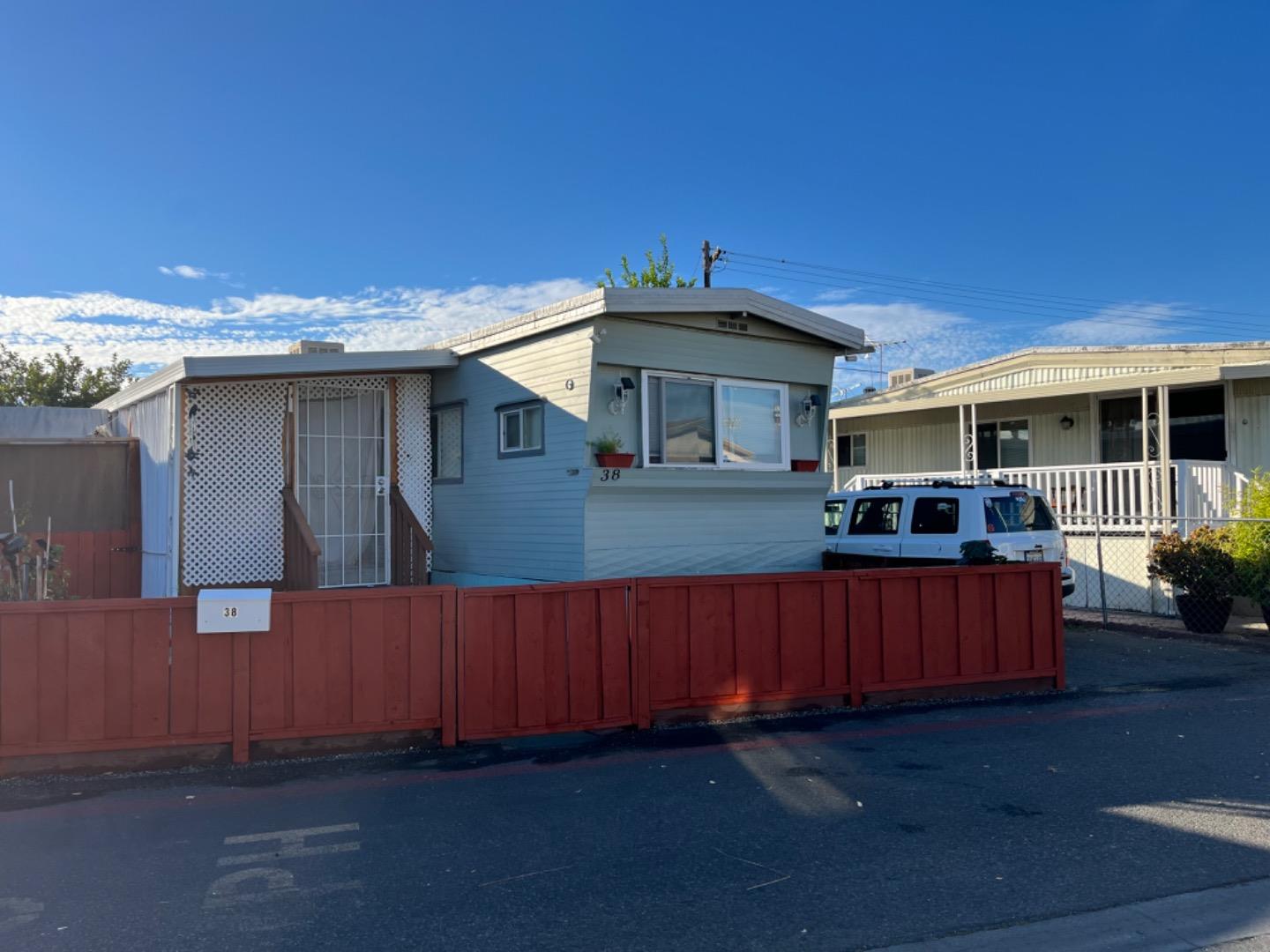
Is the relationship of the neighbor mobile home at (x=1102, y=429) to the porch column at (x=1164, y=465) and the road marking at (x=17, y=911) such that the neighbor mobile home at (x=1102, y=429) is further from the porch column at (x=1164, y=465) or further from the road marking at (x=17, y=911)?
the road marking at (x=17, y=911)

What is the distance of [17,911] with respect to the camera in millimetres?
4578

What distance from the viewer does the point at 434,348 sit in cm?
1245

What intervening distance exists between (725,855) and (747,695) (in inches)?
122

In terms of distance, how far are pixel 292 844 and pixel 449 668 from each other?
2.15m

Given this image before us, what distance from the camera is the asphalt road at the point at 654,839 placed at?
4477mm

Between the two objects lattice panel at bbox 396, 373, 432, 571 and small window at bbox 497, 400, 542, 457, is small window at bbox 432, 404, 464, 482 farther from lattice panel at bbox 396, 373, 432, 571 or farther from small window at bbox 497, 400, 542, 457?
small window at bbox 497, 400, 542, 457

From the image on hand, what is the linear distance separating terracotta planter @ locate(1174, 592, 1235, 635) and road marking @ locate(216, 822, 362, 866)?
11454 millimetres

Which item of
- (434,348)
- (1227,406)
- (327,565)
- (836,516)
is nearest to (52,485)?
(327,565)

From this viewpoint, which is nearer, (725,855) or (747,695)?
(725,855)

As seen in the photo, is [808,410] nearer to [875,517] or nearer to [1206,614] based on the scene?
[875,517]

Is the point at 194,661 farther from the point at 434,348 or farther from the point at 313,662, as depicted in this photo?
the point at 434,348

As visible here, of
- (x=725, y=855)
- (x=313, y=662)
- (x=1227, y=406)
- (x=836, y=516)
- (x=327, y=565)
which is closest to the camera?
(x=725, y=855)

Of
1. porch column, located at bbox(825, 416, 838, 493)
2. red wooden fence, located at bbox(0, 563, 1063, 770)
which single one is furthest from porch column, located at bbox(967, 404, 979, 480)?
red wooden fence, located at bbox(0, 563, 1063, 770)

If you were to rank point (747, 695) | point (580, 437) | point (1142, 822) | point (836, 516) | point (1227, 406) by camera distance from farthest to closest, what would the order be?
point (1227, 406) → point (836, 516) → point (580, 437) → point (747, 695) → point (1142, 822)
